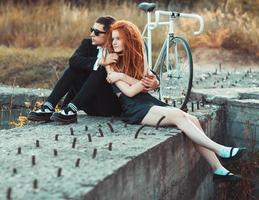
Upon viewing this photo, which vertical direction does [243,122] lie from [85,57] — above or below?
below

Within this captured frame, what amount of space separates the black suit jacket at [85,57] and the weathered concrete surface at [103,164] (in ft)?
1.41

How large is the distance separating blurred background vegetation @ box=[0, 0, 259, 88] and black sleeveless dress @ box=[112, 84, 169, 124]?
5340 millimetres

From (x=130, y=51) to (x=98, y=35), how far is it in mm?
362

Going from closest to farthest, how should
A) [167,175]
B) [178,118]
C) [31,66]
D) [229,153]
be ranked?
[167,175], [229,153], [178,118], [31,66]

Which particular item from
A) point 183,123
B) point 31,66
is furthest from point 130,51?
point 31,66

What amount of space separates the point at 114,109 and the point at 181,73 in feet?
3.66

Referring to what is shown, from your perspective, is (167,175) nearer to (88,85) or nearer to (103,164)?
(103,164)

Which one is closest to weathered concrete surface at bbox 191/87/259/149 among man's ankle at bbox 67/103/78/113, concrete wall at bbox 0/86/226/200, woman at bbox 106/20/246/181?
concrete wall at bbox 0/86/226/200

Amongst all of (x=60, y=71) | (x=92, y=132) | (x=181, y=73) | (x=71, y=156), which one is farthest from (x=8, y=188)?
(x=60, y=71)

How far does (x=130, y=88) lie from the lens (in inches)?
230

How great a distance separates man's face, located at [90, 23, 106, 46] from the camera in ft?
20.1

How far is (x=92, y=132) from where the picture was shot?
17.9 feet

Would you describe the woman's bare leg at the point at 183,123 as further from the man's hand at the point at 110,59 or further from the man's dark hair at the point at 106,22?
the man's dark hair at the point at 106,22

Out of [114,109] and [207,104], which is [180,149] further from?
[207,104]
